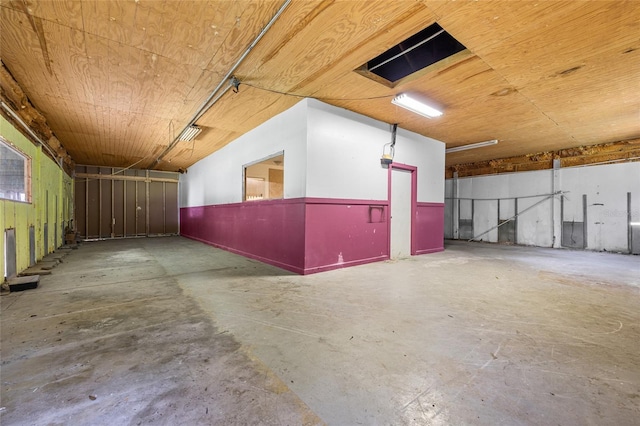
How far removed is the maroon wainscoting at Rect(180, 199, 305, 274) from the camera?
4.29m

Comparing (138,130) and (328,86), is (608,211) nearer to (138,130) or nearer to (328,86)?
(328,86)

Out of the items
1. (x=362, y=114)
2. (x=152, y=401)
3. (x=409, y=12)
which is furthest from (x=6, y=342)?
(x=362, y=114)

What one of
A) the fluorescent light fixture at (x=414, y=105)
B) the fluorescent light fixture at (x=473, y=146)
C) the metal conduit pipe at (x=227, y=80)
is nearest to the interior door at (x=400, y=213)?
the fluorescent light fixture at (x=414, y=105)

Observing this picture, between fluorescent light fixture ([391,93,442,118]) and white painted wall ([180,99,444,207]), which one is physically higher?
fluorescent light fixture ([391,93,442,118])

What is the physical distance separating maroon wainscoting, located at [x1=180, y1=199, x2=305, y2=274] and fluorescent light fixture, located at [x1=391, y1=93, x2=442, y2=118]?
2130 millimetres

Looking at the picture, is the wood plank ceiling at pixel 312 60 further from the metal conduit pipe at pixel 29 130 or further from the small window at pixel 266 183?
the small window at pixel 266 183

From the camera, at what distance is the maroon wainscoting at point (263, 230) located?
429 cm

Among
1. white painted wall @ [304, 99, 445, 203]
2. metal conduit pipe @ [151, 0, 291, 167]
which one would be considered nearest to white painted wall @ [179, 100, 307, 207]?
white painted wall @ [304, 99, 445, 203]

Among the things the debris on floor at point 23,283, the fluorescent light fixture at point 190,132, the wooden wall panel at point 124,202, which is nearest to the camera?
the debris on floor at point 23,283

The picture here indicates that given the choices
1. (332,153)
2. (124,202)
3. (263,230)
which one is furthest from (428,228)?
(124,202)

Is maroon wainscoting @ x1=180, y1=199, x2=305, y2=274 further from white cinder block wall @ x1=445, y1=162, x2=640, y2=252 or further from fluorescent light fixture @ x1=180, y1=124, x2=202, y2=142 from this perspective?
white cinder block wall @ x1=445, y1=162, x2=640, y2=252

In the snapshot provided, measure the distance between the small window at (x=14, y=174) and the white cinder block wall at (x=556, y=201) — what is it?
11357mm

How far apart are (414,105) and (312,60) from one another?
75.9 inches

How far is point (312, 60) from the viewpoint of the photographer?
306 centimetres
